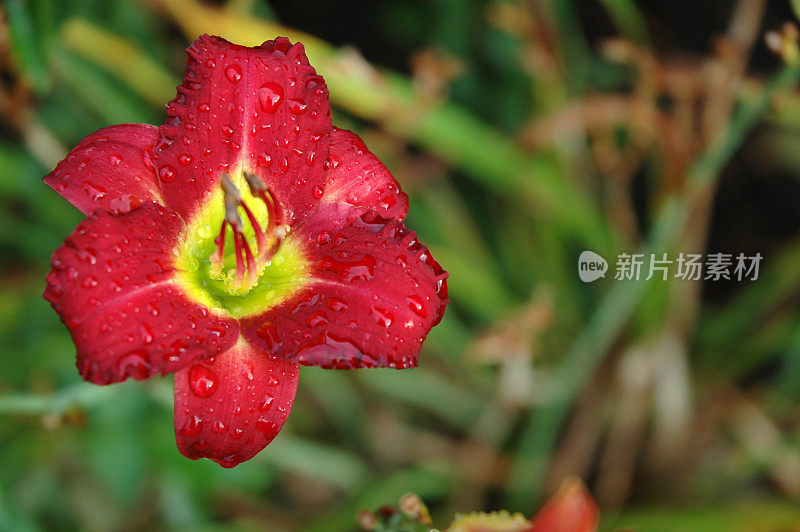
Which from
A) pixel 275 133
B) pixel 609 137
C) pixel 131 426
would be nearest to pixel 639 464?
pixel 609 137

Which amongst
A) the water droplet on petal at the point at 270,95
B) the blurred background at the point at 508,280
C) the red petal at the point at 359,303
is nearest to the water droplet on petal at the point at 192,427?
the red petal at the point at 359,303

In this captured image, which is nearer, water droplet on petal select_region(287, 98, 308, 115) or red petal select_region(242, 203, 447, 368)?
red petal select_region(242, 203, 447, 368)

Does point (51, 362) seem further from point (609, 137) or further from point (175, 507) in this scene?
point (609, 137)

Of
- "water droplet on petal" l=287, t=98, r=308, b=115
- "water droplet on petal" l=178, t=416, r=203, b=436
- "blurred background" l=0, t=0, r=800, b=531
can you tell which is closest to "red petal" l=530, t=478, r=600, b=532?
"water droplet on petal" l=178, t=416, r=203, b=436

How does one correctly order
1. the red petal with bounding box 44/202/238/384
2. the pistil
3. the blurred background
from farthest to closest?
the blurred background, the pistil, the red petal with bounding box 44/202/238/384

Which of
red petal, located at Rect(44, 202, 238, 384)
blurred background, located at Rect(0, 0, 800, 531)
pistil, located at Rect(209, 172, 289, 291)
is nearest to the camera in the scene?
red petal, located at Rect(44, 202, 238, 384)

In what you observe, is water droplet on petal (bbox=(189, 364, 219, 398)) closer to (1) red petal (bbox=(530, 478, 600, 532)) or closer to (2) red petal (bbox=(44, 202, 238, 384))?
(2) red petal (bbox=(44, 202, 238, 384))

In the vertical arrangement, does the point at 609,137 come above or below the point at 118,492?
above

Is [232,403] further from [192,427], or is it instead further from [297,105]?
[297,105]

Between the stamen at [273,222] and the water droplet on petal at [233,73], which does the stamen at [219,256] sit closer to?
the stamen at [273,222]
